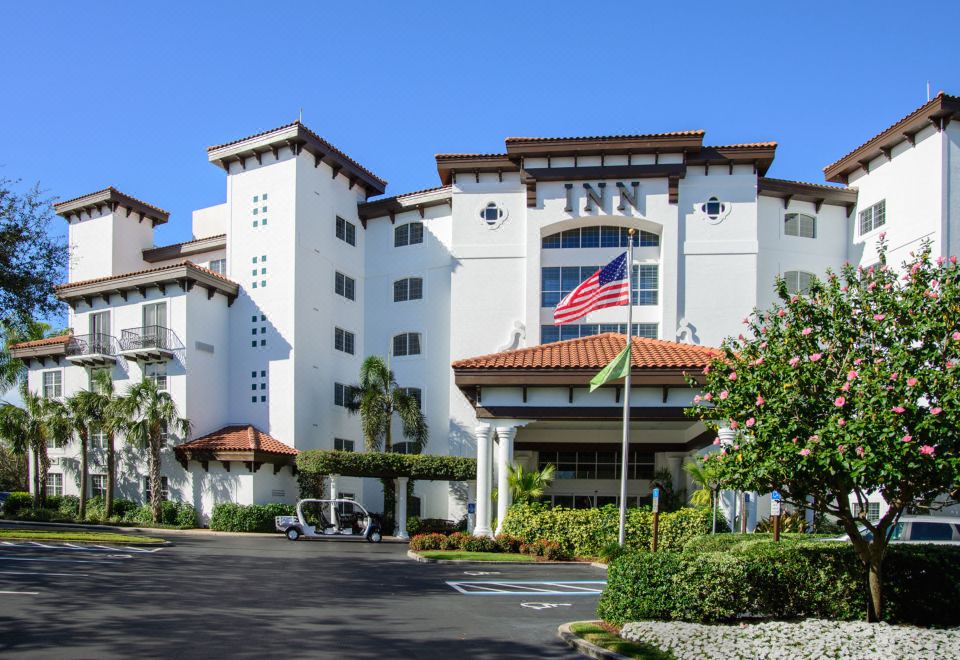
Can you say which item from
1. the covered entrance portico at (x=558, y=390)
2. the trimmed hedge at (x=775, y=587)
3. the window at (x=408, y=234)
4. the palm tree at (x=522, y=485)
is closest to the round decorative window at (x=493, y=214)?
the window at (x=408, y=234)

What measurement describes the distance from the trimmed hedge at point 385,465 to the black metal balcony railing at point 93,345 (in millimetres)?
11849

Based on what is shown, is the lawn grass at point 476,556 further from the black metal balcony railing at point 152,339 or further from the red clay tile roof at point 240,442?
the black metal balcony railing at point 152,339

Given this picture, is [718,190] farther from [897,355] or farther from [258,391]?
[897,355]

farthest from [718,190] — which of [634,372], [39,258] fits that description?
[39,258]

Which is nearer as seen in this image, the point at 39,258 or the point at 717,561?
the point at 717,561

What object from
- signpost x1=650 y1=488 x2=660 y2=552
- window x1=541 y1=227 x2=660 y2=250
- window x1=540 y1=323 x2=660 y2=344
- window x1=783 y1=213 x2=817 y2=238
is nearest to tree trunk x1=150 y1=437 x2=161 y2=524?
window x1=540 y1=323 x2=660 y2=344

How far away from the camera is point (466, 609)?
15.3 metres

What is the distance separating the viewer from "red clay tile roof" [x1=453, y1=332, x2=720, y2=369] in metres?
26.8

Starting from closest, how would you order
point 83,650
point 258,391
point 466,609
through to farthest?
point 83,650 → point 466,609 → point 258,391

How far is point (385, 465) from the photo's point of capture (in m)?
35.8

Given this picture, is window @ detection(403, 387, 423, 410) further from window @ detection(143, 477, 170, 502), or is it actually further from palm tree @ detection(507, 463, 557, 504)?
palm tree @ detection(507, 463, 557, 504)

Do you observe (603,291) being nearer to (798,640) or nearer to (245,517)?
(798,640)

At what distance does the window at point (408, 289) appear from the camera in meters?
42.8

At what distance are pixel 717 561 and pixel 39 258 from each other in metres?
19.8
